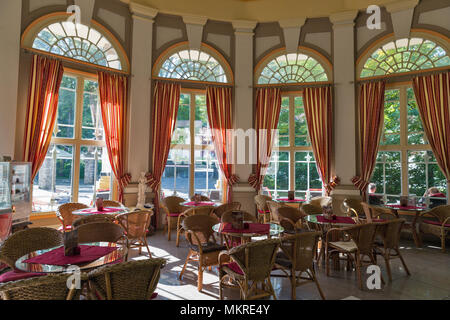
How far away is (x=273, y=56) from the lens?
765 cm

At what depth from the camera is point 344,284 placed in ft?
12.7

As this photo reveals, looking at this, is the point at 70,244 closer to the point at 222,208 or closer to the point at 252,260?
the point at 252,260

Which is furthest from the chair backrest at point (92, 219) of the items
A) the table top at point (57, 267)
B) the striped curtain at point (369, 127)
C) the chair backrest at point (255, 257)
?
the striped curtain at point (369, 127)

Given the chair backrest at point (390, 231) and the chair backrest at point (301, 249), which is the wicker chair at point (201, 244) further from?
the chair backrest at point (390, 231)

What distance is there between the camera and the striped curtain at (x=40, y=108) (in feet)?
17.4

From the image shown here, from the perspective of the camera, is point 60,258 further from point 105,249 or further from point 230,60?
point 230,60

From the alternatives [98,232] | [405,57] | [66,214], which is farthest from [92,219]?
[405,57]

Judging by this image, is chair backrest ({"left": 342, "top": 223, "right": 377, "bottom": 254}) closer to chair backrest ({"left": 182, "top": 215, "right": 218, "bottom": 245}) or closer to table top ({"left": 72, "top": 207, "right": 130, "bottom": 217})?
chair backrest ({"left": 182, "top": 215, "right": 218, "bottom": 245})

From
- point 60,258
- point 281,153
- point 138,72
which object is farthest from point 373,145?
point 60,258

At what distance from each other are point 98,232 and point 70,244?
90cm

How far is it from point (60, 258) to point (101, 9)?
605 centimetres

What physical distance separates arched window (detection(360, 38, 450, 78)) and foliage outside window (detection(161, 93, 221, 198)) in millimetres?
4340

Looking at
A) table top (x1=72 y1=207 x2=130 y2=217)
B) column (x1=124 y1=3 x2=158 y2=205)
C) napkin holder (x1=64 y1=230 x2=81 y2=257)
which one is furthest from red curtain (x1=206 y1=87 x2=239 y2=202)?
napkin holder (x1=64 y1=230 x2=81 y2=257)

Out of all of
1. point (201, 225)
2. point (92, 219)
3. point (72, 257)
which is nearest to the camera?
point (72, 257)
